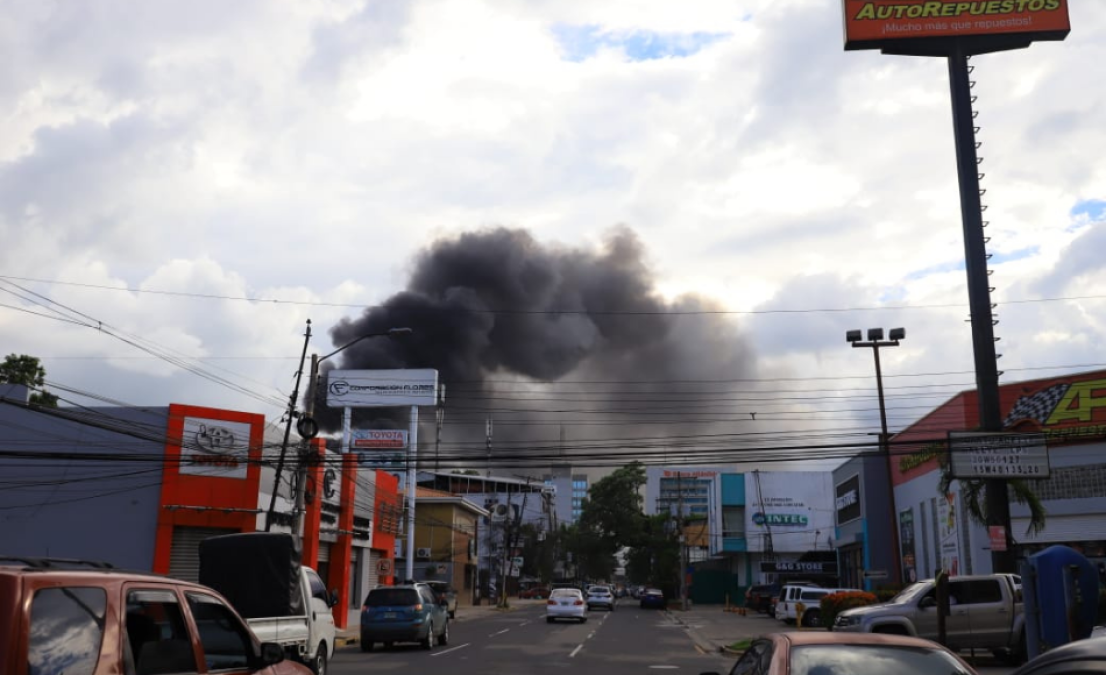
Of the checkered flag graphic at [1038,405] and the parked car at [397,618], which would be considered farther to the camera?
the checkered flag graphic at [1038,405]

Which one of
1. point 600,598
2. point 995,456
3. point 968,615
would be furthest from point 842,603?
point 600,598

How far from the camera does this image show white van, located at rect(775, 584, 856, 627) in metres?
38.2

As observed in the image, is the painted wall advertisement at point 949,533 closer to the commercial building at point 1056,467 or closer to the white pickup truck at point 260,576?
the commercial building at point 1056,467

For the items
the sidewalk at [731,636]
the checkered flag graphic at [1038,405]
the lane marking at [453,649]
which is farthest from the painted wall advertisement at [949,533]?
the lane marking at [453,649]

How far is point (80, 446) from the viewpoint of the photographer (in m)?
30.4

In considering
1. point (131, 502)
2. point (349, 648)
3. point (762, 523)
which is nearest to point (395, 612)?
point (349, 648)

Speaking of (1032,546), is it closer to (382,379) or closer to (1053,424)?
(1053,424)

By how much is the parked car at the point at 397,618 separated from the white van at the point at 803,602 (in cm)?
1825

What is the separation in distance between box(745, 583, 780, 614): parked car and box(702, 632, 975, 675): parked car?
1833 inches

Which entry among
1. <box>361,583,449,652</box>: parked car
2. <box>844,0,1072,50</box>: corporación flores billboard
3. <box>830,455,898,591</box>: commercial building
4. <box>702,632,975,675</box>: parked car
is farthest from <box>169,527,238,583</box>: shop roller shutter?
<box>830,455,898,591</box>: commercial building

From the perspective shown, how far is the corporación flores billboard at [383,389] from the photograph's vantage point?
60906 mm

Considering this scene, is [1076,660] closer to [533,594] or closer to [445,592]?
[445,592]

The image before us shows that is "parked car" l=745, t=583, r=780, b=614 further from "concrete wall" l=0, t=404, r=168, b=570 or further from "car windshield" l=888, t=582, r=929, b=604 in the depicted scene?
"concrete wall" l=0, t=404, r=168, b=570

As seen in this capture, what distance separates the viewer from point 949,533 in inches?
1443
